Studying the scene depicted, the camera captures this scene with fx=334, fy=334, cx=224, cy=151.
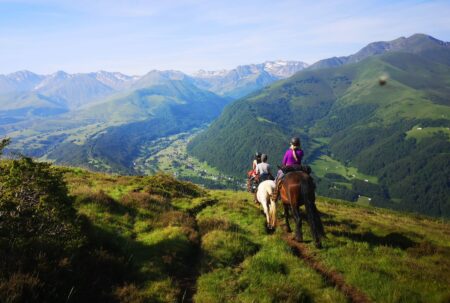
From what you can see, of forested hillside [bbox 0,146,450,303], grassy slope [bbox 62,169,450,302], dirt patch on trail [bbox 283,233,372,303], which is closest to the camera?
forested hillside [bbox 0,146,450,303]

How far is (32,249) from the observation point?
1065cm

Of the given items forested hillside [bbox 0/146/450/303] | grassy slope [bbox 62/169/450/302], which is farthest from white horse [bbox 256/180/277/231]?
forested hillside [bbox 0/146/450/303]

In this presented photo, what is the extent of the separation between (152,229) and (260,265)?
252 inches

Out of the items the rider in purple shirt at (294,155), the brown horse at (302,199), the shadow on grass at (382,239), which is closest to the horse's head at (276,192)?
the rider in purple shirt at (294,155)

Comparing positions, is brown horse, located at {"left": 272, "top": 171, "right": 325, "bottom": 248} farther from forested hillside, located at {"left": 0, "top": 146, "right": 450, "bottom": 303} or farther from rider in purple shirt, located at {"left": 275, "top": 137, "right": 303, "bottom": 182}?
rider in purple shirt, located at {"left": 275, "top": 137, "right": 303, "bottom": 182}

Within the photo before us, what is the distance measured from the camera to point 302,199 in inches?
648

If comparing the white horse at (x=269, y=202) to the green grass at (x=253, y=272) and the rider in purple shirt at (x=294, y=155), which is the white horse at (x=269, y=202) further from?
the rider in purple shirt at (x=294, y=155)

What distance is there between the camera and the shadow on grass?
17.4m

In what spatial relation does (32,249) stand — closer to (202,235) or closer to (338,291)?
(202,235)

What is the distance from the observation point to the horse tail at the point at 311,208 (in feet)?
51.6

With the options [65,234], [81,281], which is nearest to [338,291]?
[81,281]

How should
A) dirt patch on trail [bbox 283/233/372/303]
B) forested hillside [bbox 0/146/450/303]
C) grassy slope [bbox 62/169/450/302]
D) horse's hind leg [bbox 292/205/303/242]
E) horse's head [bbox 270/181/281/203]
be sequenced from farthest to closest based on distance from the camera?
horse's head [bbox 270/181/281/203]
horse's hind leg [bbox 292/205/303/242]
dirt patch on trail [bbox 283/233/372/303]
grassy slope [bbox 62/169/450/302]
forested hillside [bbox 0/146/450/303]

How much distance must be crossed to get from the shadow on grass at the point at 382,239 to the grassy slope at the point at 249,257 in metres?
0.05

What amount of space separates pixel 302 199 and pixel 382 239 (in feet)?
18.3
